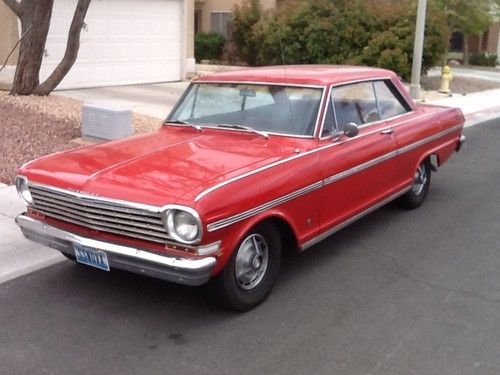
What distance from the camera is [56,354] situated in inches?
141

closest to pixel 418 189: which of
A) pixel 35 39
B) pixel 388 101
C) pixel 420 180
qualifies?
pixel 420 180

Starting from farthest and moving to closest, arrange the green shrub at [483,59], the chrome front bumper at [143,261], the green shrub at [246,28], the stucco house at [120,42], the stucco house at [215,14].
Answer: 1. the green shrub at [483,59]
2. the stucco house at [215,14]
3. the green shrub at [246,28]
4. the stucco house at [120,42]
5. the chrome front bumper at [143,261]

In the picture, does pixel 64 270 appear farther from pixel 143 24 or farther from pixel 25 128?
pixel 143 24

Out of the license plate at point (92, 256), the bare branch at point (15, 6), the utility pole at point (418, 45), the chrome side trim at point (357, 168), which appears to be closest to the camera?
the license plate at point (92, 256)

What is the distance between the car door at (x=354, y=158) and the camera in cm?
473

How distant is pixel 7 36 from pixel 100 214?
36.0 feet

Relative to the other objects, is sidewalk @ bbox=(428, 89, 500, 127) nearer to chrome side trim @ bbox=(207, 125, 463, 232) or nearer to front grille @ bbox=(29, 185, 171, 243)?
chrome side trim @ bbox=(207, 125, 463, 232)

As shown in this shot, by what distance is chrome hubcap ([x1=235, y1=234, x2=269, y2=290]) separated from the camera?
4043mm

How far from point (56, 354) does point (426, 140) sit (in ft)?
13.7

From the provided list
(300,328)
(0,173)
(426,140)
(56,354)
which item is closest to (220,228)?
(300,328)

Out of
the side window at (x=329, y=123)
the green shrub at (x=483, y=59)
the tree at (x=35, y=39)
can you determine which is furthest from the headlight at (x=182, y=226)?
the green shrub at (x=483, y=59)

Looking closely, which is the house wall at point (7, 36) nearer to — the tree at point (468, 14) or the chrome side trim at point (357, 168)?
the chrome side trim at point (357, 168)

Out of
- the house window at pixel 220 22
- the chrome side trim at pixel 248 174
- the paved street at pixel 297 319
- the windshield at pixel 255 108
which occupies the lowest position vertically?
the paved street at pixel 297 319

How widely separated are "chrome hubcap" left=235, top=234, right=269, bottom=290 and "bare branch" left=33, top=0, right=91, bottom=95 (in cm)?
755
